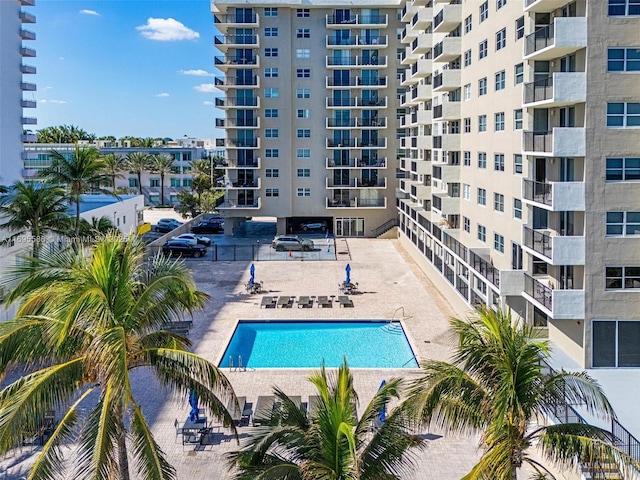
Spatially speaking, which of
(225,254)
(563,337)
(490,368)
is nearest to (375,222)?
(225,254)

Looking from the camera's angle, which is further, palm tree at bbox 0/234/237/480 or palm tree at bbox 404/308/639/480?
palm tree at bbox 404/308/639/480

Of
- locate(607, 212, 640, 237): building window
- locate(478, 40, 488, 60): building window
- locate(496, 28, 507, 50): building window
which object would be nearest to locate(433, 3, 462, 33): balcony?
locate(478, 40, 488, 60): building window

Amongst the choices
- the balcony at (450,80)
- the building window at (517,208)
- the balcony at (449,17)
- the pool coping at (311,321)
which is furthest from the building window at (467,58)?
the pool coping at (311,321)

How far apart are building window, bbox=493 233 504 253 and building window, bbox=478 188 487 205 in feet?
8.44

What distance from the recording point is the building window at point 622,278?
843 inches

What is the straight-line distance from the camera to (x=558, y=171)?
23.6m

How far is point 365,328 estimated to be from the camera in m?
31.2

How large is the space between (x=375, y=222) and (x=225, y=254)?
16.0 m

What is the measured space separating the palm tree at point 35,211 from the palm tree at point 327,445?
17550mm

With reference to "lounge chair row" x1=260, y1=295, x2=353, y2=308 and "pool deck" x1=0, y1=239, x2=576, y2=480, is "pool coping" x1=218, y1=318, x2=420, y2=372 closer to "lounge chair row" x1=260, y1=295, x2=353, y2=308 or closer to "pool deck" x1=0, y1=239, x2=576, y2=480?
"pool deck" x1=0, y1=239, x2=576, y2=480

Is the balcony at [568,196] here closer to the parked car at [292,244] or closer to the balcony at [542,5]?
the balcony at [542,5]

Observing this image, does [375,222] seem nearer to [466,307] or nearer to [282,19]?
[282,19]

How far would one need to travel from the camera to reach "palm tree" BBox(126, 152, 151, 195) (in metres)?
82.5

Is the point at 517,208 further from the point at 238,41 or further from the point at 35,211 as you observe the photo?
the point at 238,41
